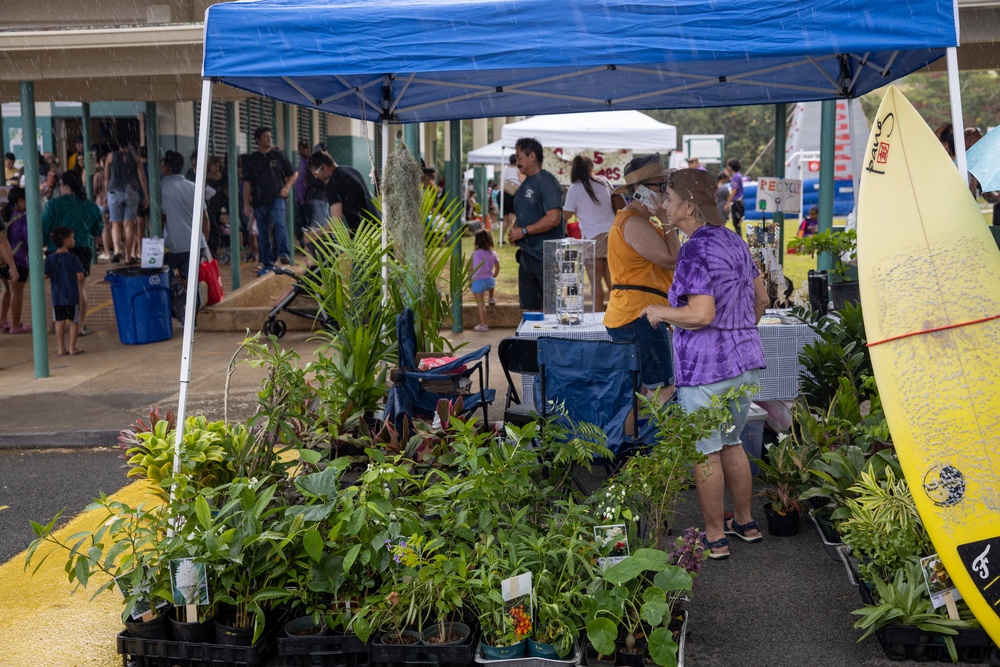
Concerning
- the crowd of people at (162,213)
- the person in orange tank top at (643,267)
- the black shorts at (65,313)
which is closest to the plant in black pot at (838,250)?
the person in orange tank top at (643,267)

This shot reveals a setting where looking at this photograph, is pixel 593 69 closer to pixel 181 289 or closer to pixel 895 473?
pixel 895 473

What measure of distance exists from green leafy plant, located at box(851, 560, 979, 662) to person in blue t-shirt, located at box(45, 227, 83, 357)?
27.1 ft

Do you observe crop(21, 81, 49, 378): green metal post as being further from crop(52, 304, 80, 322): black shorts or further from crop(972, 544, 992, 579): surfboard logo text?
crop(972, 544, 992, 579): surfboard logo text

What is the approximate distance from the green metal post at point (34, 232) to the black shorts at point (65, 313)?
1162 mm

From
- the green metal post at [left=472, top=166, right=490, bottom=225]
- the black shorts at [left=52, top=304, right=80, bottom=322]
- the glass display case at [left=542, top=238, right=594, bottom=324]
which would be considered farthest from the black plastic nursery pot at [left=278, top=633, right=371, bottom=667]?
the green metal post at [left=472, top=166, right=490, bottom=225]

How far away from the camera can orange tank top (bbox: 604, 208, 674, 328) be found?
17.9 ft

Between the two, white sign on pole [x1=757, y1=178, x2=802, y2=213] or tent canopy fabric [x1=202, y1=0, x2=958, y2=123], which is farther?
white sign on pole [x1=757, y1=178, x2=802, y2=213]

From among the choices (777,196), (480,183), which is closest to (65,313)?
(777,196)

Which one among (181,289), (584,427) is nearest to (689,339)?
(584,427)

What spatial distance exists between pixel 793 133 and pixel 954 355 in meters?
27.3

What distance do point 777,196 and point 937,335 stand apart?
533 centimetres

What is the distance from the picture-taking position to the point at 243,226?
58.9ft

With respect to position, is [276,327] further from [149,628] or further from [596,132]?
[149,628]

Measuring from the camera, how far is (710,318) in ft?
14.1
